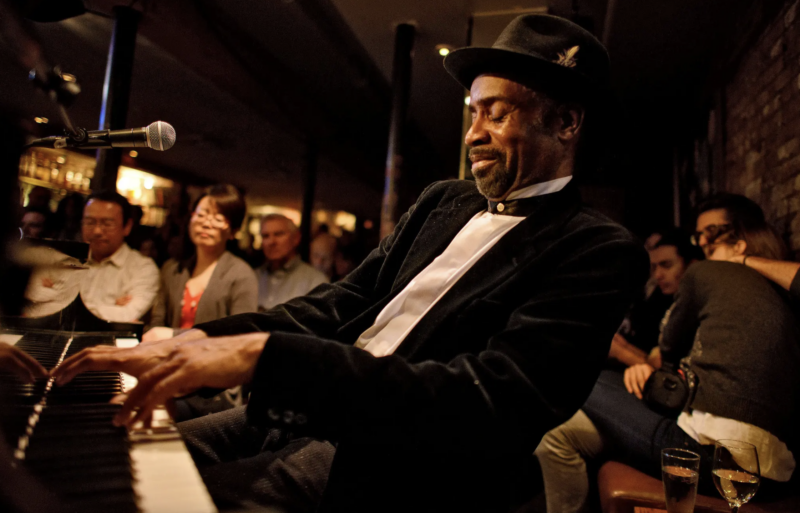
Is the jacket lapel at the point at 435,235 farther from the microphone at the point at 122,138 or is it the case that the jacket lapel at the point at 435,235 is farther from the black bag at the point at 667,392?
the black bag at the point at 667,392

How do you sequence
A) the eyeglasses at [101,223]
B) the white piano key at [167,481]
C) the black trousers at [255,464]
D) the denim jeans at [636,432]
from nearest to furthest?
the white piano key at [167,481]
the black trousers at [255,464]
the denim jeans at [636,432]
the eyeglasses at [101,223]

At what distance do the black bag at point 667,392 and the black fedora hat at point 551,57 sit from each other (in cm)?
141

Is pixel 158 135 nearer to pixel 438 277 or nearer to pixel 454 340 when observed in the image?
pixel 438 277

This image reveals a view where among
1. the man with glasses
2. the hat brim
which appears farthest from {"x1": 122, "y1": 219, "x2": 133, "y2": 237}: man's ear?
the hat brim

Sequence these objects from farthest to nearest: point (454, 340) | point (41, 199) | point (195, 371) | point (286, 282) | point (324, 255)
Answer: point (324, 255)
point (286, 282)
point (41, 199)
point (454, 340)
point (195, 371)

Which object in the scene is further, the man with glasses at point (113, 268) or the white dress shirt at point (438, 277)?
the man with glasses at point (113, 268)

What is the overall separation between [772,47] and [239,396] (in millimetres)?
3953

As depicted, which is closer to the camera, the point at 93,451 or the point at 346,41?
the point at 93,451

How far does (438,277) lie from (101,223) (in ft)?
7.93

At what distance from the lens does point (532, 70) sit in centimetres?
141

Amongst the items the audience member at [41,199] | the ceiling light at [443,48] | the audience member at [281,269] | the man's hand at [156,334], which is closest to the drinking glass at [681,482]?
the man's hand at [156,334]

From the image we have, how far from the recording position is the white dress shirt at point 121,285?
9.65 ft

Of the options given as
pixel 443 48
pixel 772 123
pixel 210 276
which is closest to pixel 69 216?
pixel 210 276

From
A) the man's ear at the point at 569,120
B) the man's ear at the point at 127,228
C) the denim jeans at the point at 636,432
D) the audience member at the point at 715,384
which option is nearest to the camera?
the man's ear at the point at 569,120
